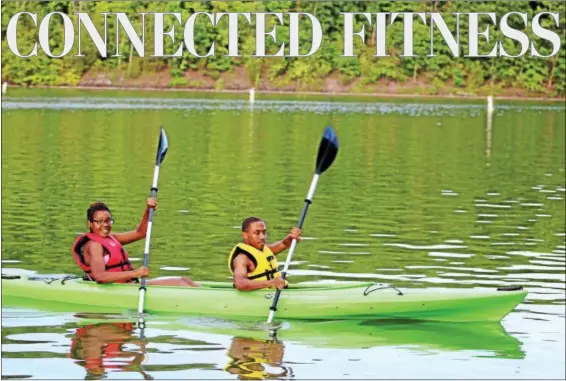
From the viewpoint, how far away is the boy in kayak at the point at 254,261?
1310 centimetres

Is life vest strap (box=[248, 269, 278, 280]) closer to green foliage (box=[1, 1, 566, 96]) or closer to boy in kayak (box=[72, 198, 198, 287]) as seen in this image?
boy in kayak (box=[72, 198, 198, 287])

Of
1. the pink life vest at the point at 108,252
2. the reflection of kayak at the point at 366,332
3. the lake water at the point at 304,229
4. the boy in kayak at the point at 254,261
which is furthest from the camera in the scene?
the pink life vest at the point at 108,252

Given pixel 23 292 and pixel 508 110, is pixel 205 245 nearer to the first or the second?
pixel 23 292

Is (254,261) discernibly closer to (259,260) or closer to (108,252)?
(259,260)

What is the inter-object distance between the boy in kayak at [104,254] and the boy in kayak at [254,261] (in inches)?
24.7

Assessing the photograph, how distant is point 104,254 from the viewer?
13.4 metres

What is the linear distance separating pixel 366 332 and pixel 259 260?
1102 millimetres

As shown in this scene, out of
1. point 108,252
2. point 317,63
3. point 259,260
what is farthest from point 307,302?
point 317,63

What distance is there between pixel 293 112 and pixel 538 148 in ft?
72.0

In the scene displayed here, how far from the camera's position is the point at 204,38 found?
91.9m

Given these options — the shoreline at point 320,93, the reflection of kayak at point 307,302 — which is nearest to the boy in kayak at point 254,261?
the reflection of kayak at point 307,302

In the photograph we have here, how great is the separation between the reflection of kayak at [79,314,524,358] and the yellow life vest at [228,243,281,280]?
17.7 inches

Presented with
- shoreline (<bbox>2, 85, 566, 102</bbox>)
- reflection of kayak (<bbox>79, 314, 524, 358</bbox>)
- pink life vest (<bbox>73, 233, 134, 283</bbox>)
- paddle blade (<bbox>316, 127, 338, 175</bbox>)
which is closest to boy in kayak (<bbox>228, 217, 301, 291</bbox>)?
reflection of kayak (<bbox>79, 314, 524, 358</bbox>)

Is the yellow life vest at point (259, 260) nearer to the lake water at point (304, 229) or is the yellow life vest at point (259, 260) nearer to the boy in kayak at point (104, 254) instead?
the lake water at point (304, 229)
